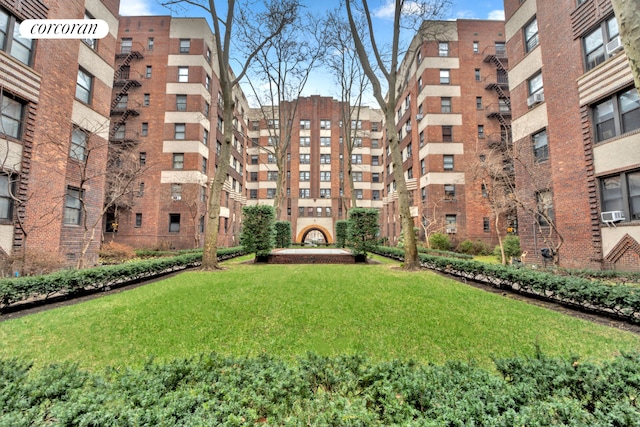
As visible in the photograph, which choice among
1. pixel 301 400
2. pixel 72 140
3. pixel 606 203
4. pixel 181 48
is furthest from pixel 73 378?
pixel 181 48

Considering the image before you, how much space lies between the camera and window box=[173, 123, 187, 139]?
2722 cm

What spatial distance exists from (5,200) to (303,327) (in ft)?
40.0

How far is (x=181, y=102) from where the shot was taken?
27641mm

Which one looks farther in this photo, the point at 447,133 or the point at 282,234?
the point at 447,133

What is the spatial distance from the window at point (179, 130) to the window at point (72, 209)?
49.2 feet

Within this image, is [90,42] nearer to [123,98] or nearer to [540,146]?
[123,98]

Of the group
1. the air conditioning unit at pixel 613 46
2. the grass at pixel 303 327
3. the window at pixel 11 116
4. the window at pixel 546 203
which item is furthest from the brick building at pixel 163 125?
the air conditioning unit at pixel 613 46

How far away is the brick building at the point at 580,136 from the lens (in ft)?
34.7

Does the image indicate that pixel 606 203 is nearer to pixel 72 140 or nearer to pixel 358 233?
pixel 358 233

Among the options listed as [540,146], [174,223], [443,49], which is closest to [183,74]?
[174,223]

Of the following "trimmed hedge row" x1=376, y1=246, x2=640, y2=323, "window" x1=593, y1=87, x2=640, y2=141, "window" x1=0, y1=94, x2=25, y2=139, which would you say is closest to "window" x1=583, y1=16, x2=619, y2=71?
"window" x1=593, y1=87, x2=640, y2=141

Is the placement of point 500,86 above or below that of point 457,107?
above

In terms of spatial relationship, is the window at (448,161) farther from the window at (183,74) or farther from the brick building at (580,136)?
the window at (183,74)

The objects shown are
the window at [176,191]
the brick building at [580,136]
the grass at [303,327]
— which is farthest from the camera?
the window at [176,191]
